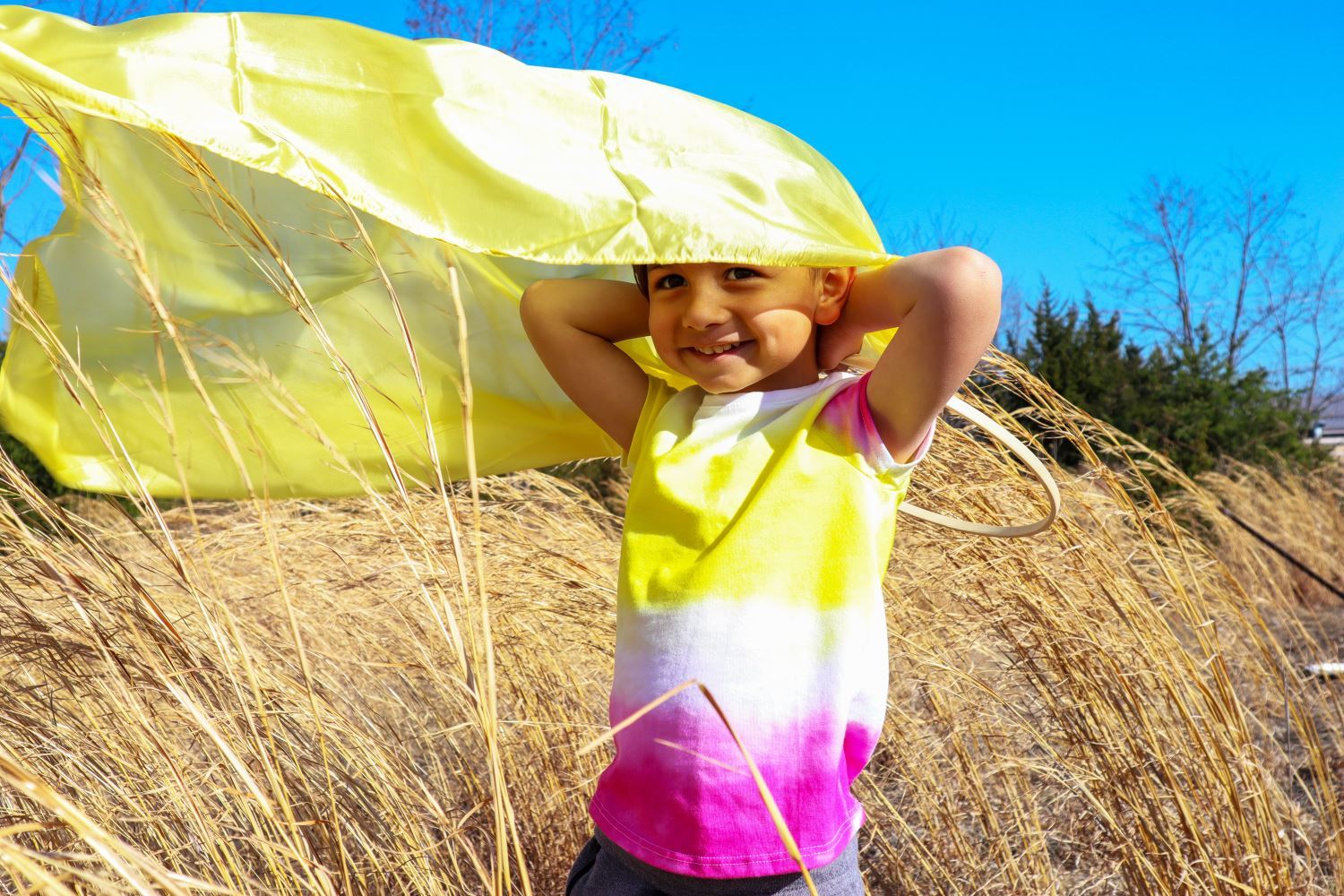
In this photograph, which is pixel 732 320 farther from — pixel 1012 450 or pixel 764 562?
pixel 1012 450

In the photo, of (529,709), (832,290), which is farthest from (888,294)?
(529,709)

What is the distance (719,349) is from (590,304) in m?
0.23

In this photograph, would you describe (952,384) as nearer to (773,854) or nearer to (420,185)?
(773,854)

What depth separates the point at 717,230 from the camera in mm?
1174

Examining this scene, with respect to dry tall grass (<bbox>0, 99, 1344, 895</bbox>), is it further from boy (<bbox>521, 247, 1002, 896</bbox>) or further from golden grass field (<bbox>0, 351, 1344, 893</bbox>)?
boy (<bbox>521, 247, 1002, 896</bbox>)

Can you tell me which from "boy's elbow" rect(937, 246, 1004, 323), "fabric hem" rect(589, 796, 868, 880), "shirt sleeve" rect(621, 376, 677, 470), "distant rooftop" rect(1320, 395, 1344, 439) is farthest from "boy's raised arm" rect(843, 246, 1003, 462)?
"distant rooftop" rect(1320, 395, 1344, 439)

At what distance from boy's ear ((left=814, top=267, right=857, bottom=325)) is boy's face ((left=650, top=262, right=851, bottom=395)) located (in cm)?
3

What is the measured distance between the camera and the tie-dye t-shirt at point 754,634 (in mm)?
1076

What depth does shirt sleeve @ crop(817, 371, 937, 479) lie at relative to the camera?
116 centimetres

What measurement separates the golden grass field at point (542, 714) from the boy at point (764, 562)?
0.61ft

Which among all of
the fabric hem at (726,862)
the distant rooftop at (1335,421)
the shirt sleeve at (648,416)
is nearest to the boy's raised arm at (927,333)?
the shirt sleeve at (648,416)

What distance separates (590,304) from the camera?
52.6 inches

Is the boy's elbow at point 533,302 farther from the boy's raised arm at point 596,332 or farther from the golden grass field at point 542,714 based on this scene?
the golden grass field at point 542,714

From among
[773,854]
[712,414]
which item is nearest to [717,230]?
[712,414]
